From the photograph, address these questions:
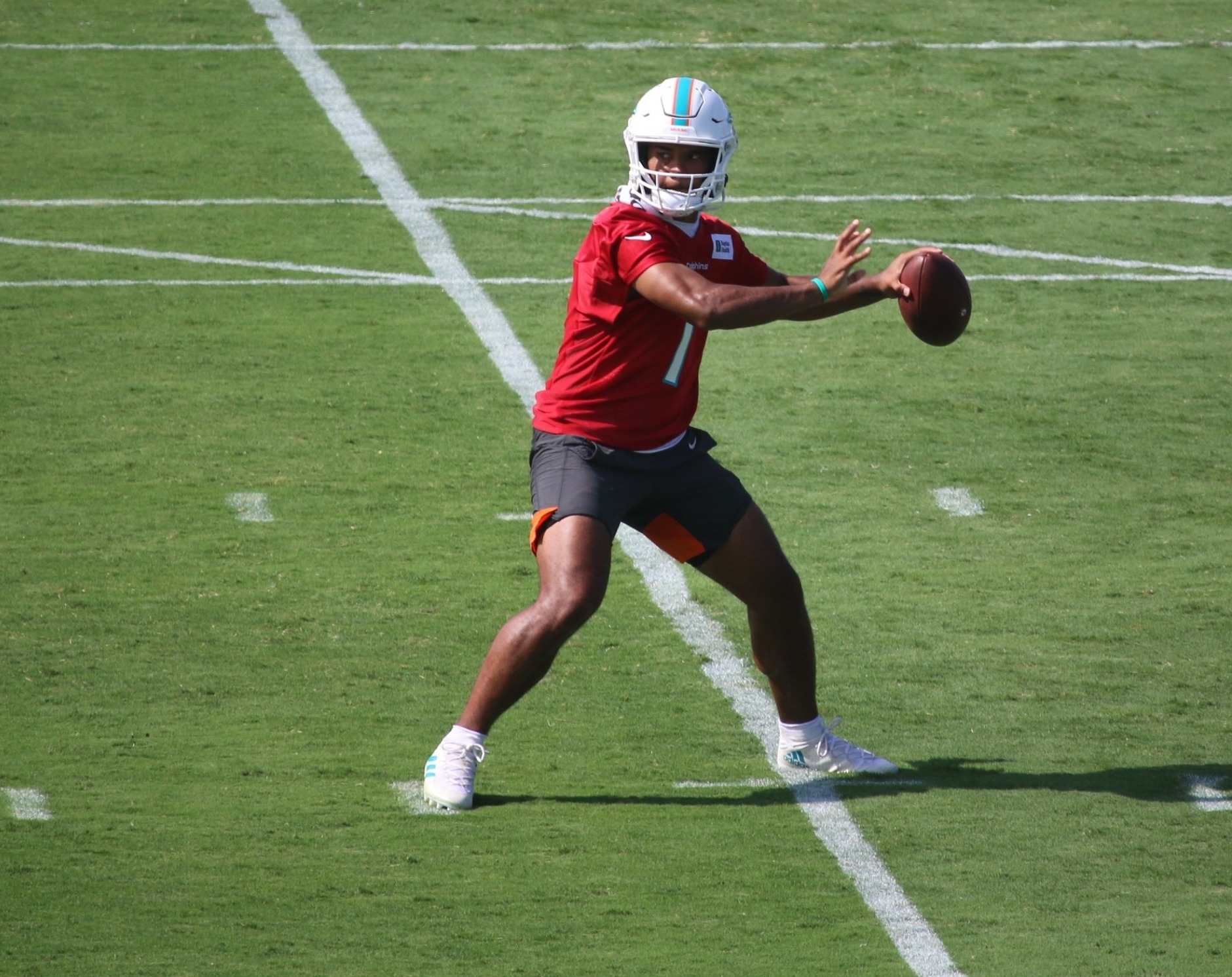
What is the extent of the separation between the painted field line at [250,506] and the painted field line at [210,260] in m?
3.39

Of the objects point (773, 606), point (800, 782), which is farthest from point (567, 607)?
point (800, 782)

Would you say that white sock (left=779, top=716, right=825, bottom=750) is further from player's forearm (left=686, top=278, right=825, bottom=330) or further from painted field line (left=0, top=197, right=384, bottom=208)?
painted field line (left=0, top=197, right=384, bottom=208)

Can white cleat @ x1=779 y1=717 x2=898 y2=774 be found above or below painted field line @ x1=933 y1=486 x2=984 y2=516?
above

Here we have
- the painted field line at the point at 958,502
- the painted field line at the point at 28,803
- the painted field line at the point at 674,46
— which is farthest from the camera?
the painted field line at the point at 674,46

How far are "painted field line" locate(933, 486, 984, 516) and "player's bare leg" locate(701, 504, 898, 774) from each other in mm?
2591

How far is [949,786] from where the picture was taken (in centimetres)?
562

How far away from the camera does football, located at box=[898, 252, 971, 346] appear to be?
579 cm

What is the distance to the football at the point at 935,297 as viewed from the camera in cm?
579

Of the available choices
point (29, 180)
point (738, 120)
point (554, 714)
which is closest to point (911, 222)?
point (738, 120)

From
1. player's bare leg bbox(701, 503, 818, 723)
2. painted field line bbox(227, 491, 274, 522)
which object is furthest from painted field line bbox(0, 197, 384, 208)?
player's bare leg bbox(701, 503, 818, 723)

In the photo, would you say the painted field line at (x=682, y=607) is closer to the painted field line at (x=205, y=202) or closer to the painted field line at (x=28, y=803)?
the painted field line at (x=205, y=202)

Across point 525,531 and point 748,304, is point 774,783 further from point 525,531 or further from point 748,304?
point 525,531

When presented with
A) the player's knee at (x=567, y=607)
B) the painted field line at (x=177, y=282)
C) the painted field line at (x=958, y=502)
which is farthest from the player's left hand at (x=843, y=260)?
the painted field line at (x=177, y=282)

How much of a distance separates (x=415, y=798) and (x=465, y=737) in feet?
0.76
